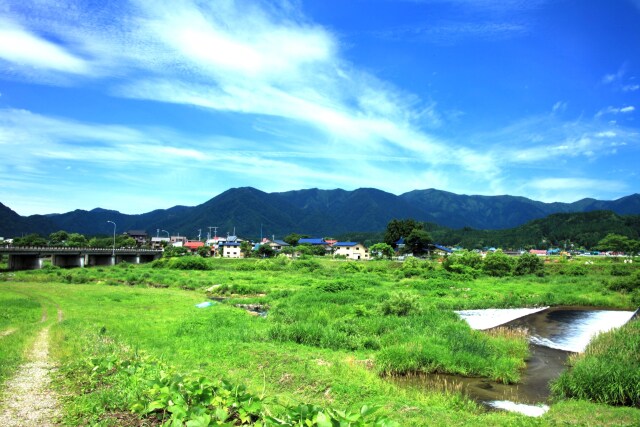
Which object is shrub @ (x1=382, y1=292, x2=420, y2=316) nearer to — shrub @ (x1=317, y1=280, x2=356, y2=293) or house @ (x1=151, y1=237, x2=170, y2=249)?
shrub @ (x1=317, y1=280, x2=356, y2=293)

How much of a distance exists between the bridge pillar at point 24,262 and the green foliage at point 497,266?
266ft

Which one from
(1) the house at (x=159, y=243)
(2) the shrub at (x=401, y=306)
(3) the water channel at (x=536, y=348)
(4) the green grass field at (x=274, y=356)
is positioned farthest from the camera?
(1) the house at (x=159, y=243)

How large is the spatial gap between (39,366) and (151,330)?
24.1 ft

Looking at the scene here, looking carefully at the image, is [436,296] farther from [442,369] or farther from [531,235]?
[531,235]

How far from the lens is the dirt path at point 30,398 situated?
7.81m

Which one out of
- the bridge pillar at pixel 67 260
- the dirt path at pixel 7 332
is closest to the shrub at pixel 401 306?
the dirt path at pixel 7 332

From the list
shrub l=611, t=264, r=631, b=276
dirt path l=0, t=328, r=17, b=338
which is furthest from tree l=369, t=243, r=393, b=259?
dirt path l=0, t=328, r=17, b=338

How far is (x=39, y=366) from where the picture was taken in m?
11.9

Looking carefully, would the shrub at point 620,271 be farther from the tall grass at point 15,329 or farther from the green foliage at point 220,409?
the tall grass at point 15,329

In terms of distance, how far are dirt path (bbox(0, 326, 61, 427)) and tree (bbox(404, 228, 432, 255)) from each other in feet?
319

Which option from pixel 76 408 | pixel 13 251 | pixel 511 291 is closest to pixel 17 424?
pixel 76 408

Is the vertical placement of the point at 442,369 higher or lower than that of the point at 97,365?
lower

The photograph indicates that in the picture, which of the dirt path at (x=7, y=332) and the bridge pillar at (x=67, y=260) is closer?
the dirt path at (x=7, y=332)

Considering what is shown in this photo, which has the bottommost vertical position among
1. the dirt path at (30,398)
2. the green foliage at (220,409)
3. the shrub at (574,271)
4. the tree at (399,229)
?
the shrub at (574,271)
